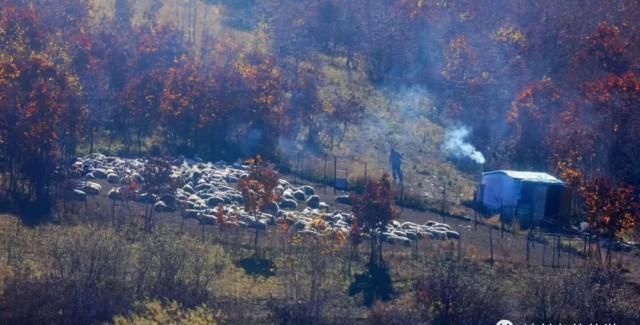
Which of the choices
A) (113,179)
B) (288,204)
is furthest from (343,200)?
(113,179)

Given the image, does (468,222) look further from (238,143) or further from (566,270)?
(238,143)

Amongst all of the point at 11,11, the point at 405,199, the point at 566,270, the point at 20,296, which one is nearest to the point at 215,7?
the point at 11,11

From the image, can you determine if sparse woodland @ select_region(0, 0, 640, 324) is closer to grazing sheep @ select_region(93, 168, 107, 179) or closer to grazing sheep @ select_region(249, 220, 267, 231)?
grazing sheep @ select_region(249, 220, 267, 231)

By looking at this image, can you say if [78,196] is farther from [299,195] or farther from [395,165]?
[395,165]

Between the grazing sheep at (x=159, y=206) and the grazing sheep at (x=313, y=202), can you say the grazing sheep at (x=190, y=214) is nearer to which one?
the grazing sheep at (x=159, y=206)

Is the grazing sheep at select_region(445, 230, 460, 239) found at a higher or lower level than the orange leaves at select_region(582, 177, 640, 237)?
lower

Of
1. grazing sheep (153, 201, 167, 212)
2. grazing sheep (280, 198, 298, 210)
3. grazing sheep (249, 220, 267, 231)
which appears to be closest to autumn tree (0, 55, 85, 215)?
grazing sheep (153, 201, 167, 212)
